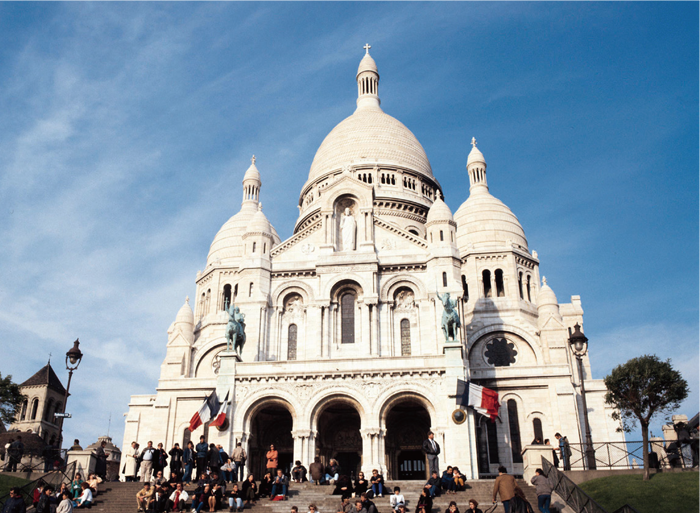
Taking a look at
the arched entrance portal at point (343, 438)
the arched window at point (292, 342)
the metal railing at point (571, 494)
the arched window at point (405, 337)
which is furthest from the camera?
the arched window at point (292, 342)

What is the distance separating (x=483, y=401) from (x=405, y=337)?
8105mm

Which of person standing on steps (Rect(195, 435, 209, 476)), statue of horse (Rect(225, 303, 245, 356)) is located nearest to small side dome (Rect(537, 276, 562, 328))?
statue of horse (Rect(225, 303, 245, 356))

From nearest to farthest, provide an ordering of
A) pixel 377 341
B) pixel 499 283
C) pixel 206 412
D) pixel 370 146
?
pixel 206 412
pixel 377 341
pixel 499 283
pixel 370 146

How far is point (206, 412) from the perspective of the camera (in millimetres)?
34250

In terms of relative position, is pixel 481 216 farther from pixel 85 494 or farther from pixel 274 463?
pixel 85 494

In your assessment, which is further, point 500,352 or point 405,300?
point 500,352

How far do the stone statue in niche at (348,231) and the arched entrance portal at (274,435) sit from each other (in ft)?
33.8

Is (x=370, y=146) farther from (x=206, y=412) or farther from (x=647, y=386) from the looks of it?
(x=647, y=386)

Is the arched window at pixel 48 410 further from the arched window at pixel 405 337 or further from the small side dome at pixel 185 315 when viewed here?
the arched window at pixel 405 337

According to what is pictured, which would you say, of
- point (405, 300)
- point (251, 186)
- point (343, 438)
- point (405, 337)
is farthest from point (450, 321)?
point (251, 186)

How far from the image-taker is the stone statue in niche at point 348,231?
42.8 m

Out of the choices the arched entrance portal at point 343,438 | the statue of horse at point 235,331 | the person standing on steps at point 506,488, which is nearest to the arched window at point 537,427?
the arched entrance portal at point 343,438

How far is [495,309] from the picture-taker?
49.8m

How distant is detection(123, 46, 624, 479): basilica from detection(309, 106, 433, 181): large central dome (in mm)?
455
